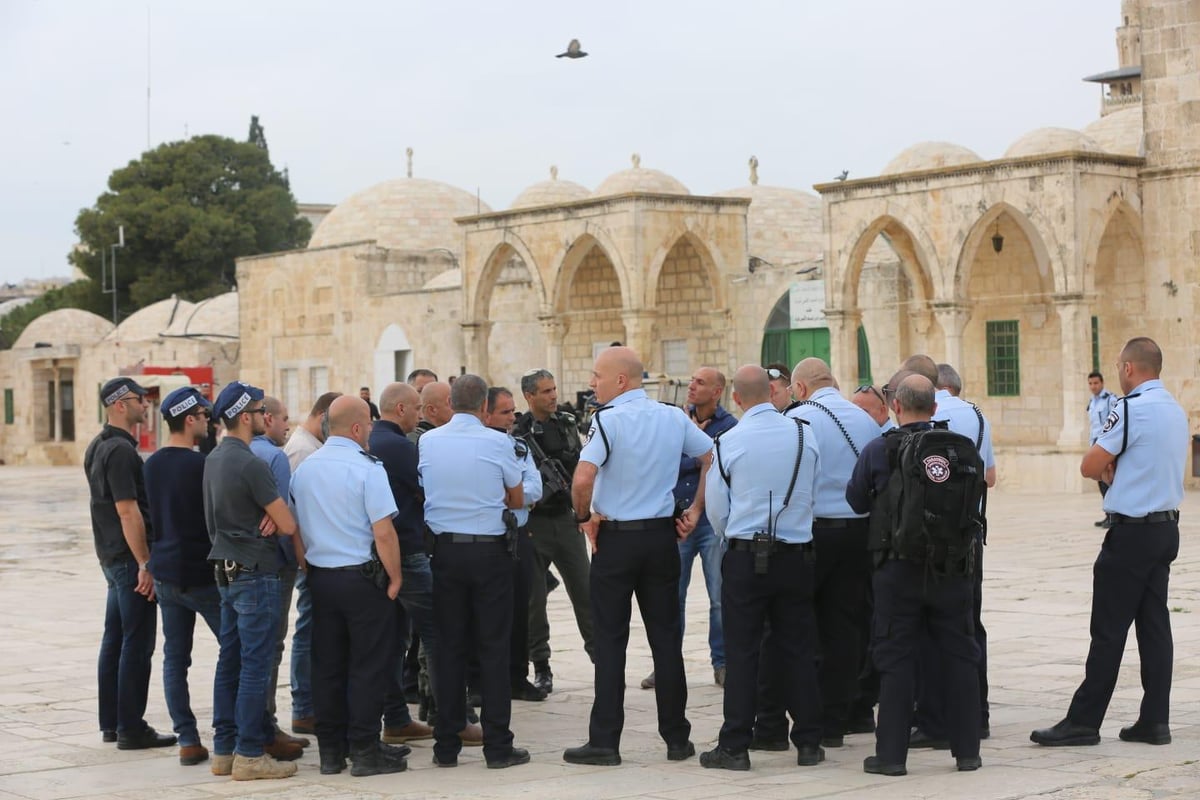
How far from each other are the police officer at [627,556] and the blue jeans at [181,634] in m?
1.63

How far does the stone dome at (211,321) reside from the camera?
1704 inches

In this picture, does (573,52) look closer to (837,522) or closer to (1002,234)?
(1002,234)

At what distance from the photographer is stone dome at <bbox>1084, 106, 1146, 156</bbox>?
24766 mm

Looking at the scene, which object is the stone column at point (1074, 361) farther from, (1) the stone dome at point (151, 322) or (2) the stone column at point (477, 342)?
(1) the stone dome at point (151, 322)

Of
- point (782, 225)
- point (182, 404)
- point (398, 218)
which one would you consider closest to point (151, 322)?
point (398, 218)

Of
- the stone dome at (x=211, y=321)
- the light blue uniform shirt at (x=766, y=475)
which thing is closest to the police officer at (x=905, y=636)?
the light blue uniform shirt at (x=766, y=475)

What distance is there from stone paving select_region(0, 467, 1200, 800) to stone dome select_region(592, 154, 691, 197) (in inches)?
675

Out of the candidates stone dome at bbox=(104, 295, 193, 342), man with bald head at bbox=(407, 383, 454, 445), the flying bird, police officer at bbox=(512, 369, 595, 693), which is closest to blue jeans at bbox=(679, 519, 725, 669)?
police officer at bbox=(512, 369, 595, 693)

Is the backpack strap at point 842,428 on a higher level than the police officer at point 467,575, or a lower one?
higher

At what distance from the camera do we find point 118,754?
749cm

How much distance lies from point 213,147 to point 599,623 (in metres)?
58.1

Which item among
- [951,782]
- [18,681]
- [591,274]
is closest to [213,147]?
[591,274]

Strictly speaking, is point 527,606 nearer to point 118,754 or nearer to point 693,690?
point 693,690

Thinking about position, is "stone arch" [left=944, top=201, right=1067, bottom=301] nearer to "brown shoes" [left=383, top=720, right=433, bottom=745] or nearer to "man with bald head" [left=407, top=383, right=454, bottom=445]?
"man with bald head" [left=407, top=383, right=454, bottom=445]
